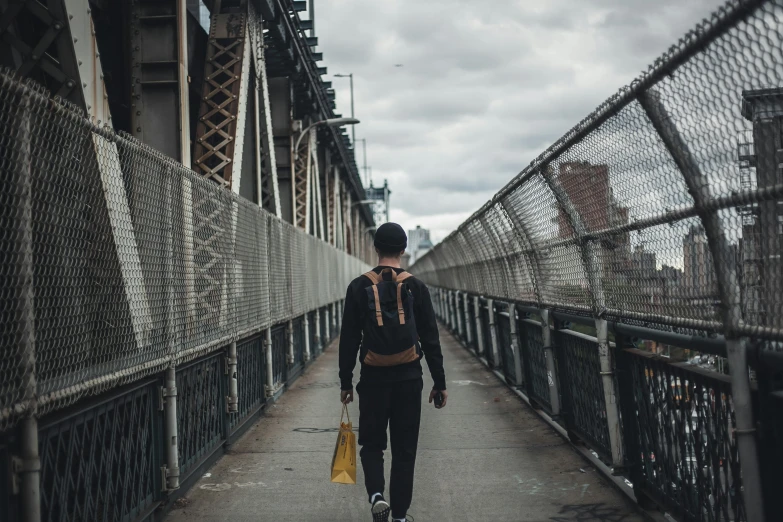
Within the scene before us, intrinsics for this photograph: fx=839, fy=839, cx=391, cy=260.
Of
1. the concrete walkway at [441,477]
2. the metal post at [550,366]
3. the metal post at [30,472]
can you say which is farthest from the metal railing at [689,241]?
the metal post at [30,472]

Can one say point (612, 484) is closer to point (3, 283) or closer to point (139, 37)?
point (3, 283)

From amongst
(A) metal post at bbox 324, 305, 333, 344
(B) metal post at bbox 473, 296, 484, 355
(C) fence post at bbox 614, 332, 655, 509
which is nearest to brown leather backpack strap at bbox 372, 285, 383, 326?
(C) fence post at bbox 614, 332, 655, 509

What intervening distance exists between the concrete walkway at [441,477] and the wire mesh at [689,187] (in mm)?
1250

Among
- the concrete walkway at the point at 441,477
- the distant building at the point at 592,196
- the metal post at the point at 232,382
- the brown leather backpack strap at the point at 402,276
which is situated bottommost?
the concrete walkway at the point at 441,477

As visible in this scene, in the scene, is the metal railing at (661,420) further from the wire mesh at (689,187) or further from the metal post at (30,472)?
the metal post at (30,472)

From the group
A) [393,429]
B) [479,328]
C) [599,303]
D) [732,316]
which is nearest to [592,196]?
[599,303]

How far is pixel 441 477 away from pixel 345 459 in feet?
4.63

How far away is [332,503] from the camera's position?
18.1ft

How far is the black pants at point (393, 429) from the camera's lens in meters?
4.85

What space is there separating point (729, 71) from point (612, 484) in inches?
133

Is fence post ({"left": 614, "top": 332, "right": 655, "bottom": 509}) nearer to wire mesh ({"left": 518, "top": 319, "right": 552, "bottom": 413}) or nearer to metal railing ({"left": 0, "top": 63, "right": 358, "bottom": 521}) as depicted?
wire mesh ({"left": 518, "top": 319, "right": 552, "bottom": 413})

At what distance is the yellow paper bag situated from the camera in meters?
5.00

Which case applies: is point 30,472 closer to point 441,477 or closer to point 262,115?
point 441,477

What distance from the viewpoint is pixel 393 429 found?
4.96m
